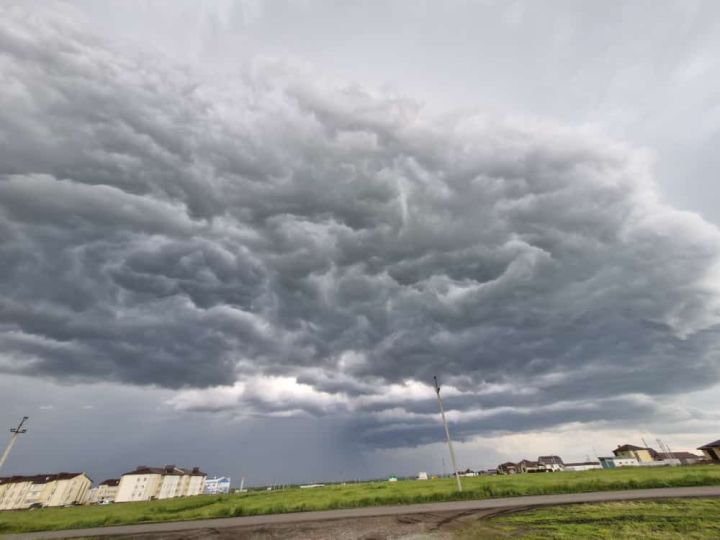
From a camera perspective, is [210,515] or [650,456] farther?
[650,456]

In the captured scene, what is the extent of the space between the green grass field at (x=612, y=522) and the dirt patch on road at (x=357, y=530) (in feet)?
5.97

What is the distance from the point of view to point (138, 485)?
151750mm

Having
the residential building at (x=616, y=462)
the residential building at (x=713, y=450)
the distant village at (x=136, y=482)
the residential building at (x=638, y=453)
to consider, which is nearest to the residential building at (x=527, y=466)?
the distant village at (x=136, y=482)

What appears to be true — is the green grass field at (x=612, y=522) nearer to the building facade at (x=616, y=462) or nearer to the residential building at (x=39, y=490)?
the building facade at (x=616, y=462)

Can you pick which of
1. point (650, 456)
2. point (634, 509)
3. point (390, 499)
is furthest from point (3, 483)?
point (650, 456)

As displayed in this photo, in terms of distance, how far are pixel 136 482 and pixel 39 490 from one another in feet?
109

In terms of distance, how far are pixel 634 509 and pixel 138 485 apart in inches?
7145

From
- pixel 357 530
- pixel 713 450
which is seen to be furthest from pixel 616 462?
pixel 357 530

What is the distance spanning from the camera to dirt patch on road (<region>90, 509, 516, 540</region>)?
919 inches

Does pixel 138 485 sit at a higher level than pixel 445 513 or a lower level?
higher

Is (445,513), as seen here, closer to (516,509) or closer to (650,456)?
(516,509)

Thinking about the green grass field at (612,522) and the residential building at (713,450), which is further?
the residential building at (713,450)

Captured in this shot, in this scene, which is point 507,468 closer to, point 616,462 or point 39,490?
point 616,462

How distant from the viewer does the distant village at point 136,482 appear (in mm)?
140500
